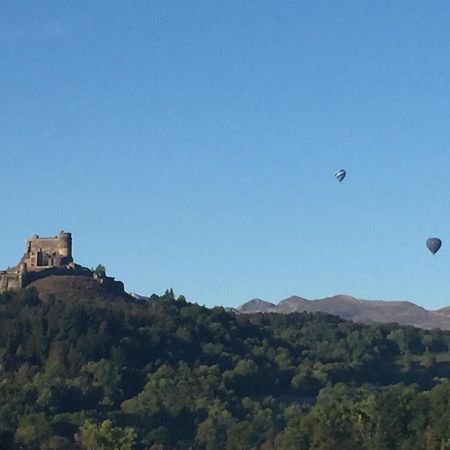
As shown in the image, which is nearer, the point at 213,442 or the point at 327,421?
the point at 327,421

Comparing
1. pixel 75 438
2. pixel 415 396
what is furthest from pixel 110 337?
pixel 415 396

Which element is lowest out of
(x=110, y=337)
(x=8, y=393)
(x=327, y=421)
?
(x=327, y=421)

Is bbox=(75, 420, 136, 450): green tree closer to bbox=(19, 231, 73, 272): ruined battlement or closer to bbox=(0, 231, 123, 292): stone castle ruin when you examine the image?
bbox=(0, 231, 123, 292): stone castle ruin

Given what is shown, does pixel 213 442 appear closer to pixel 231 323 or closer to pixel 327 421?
pixel 327 421

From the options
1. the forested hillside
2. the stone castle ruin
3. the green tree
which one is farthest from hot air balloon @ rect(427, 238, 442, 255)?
the stone castle ruin

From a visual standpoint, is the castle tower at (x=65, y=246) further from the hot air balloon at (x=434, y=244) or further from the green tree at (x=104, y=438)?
the green tree at (x=104, y=438)

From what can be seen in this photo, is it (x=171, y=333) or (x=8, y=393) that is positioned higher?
(x=171, y=333)

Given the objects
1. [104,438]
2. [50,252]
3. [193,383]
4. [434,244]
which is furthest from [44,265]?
[104,438]
